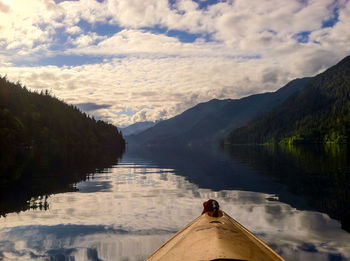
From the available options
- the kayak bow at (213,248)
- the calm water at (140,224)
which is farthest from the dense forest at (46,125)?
the kayak bow at (213,248)

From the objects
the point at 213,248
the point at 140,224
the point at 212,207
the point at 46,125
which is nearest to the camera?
the point at 213,248

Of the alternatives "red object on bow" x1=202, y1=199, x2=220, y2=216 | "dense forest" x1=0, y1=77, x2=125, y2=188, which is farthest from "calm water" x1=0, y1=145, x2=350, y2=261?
"dense forest" x1=0, y1=77, x2=125, y2=188

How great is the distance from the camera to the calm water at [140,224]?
13094mm

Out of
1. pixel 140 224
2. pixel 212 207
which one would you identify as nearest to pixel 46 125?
pixel 140 224

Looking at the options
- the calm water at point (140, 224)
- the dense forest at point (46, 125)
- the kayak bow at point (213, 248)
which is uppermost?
the dense forest at point (46, 125)

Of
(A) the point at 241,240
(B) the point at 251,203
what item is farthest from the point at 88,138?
(A) the point at 241,240

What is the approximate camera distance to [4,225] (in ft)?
55.3

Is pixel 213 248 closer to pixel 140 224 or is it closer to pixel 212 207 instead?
pixel 212 207

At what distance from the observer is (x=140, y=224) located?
17297 mm

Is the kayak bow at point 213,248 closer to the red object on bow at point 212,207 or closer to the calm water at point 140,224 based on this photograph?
the red object on bow at point 212,207

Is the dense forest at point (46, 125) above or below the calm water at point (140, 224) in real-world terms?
above

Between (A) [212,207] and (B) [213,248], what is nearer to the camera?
(B) [213,248]

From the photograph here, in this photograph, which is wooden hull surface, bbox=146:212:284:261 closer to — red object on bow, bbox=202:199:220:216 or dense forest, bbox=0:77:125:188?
red object on bow, bbox=202:199:220:216

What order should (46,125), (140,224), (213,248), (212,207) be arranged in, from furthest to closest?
(46,125) < (140,224) < (212,207) < (213,248)
